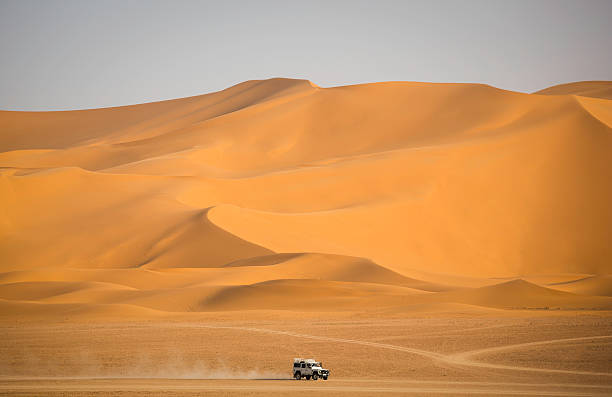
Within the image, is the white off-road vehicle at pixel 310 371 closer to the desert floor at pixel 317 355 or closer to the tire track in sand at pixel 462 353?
the desert floor at pixel 317 355

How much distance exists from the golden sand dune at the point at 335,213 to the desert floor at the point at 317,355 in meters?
7.75

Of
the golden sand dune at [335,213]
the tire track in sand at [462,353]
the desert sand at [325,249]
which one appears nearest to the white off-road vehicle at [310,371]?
the desert sand at [325,249]

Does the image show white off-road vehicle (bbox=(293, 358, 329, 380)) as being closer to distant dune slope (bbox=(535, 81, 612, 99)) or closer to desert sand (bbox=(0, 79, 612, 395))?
desert sand (bbox=(0, 79, 612, 395))

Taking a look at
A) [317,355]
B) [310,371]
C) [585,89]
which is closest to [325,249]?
[317,355]

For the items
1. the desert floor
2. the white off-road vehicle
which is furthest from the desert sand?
the white off-road vehicle

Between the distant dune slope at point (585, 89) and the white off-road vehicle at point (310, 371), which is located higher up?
the distant dune slope at point (585, 89)

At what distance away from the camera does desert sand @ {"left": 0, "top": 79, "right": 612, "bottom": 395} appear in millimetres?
26203

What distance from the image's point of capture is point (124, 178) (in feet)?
260

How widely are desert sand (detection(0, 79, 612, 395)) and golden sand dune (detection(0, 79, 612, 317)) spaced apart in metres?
0.20

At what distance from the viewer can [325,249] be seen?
63688 millimetres

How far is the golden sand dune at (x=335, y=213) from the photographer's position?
49.0 metres

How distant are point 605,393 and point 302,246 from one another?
145ft

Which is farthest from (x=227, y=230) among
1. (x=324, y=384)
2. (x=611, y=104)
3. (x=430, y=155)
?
(x=611, y=104)

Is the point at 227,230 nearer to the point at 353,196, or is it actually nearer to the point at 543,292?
the point at 353,196
